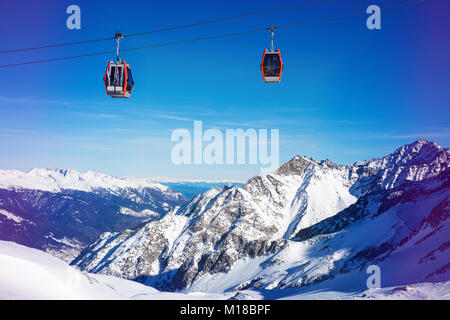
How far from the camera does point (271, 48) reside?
18.0 metres

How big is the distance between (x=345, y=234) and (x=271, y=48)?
198 m

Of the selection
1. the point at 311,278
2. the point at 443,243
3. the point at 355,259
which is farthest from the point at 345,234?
the point at 443,243

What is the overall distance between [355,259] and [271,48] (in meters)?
157

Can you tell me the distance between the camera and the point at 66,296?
33.1ft

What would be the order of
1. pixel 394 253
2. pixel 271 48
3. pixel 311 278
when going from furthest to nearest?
1. pixel 311 278
2. pixel 394 253
3. pixel 271 48
